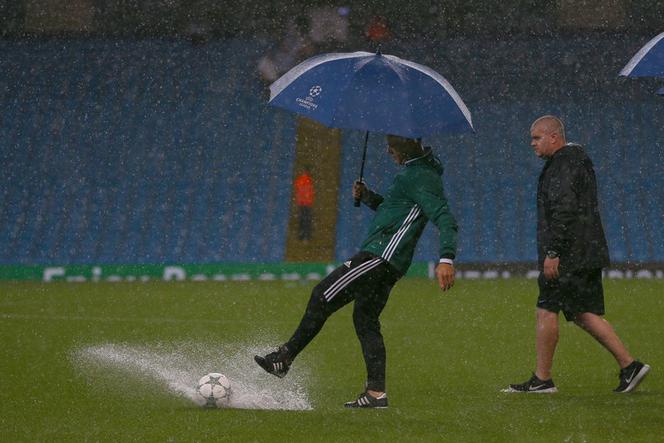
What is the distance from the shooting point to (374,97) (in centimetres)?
717

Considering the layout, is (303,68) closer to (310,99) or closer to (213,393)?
(310,99)

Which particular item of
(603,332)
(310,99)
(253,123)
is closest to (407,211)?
(310,99)

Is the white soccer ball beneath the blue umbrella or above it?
beneath

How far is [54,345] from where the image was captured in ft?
37.1

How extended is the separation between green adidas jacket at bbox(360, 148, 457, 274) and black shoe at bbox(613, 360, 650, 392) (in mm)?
1868

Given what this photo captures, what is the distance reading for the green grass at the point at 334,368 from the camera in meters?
6.48

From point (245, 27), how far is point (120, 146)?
4.04m

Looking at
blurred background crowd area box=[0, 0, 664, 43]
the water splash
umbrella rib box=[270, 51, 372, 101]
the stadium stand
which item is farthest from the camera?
blurred background crowd area box=[0, 0, 664, 43]

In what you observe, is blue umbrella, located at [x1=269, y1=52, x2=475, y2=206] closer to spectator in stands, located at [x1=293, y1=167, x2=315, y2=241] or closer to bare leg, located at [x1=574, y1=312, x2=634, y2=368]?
bare leg, located at [x1=574, y1=312, x2=634, y2=368]

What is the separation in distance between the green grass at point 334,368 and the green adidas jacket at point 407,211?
3.14 ft

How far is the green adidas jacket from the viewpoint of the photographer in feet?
23.2

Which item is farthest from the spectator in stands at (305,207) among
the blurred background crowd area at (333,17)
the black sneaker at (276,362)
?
the black sneaker at (276,362)

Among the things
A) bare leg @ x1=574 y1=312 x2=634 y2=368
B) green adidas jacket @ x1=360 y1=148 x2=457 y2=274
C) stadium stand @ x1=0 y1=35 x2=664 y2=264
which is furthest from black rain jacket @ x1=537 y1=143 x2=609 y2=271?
stadium stand @ x1=0 y1=35 x2=664 y2=264

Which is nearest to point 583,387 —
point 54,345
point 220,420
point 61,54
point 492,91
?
point 220,420
